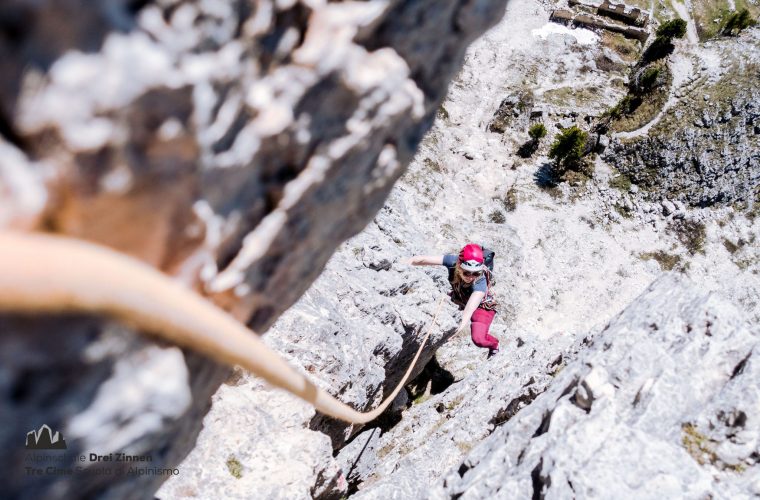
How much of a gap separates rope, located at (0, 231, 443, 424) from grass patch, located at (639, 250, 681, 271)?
3149 centimetres

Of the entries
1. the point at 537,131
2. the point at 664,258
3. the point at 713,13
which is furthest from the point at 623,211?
the point at 713,13

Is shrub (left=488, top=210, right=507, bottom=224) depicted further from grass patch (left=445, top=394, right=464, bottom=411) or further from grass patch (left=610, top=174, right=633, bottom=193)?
grass patch (left=445, top=394, right=464, bottom=411)

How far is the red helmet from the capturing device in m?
12.7

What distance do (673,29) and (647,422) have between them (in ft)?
136

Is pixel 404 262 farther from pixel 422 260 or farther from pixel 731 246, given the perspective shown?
pixel 731 246

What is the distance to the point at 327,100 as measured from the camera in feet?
11.7

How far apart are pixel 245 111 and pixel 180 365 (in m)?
1.73

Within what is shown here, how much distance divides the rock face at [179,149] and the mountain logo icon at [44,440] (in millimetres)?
51

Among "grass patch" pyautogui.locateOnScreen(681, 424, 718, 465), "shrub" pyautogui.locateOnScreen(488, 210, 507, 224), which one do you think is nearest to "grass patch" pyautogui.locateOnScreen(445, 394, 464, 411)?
"grass patch" pyautogui.locateOnScreen(681, 424, 718, 465)

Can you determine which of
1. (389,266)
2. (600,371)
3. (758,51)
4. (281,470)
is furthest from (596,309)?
(758,51)

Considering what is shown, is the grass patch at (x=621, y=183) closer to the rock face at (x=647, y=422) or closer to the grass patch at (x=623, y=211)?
the grass patch at (x=623, y=211)

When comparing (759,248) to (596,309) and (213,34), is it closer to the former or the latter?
(596,309)

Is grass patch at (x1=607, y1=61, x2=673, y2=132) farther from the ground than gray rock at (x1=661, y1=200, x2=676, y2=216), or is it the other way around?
grass patch at (x1=607, y1=61, x2=673, y2=132)

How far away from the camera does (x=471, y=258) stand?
41.8 ft
